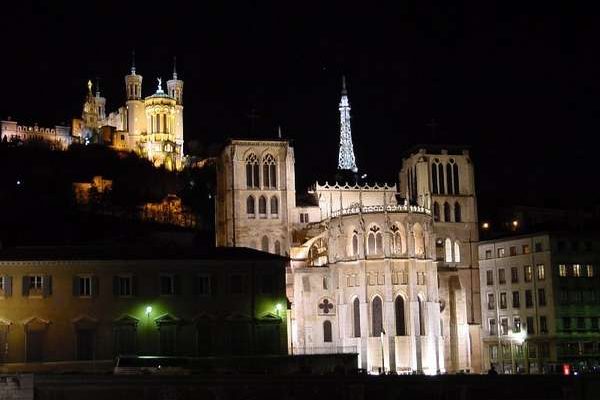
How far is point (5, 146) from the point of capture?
195m

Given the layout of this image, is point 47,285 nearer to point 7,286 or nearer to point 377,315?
point 7,286

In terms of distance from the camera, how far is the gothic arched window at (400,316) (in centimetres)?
9261

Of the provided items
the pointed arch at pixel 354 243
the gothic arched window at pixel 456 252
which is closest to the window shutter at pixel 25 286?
the pointed arch at pixel 354 243

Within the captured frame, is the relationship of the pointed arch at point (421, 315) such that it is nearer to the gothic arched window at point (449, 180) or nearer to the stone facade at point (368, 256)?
the stone facade at point (368, 256)

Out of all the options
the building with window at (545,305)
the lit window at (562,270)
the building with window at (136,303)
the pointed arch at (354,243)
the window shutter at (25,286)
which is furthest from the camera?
the lit window at (562,270)

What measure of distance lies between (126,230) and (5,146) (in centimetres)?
6378

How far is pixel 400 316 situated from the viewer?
3676 inches

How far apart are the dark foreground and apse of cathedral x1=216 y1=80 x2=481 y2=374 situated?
2595 cm

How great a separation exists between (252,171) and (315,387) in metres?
48.7

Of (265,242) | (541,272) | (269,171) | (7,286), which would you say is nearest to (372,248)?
(265,242)

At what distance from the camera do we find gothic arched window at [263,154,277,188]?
10694cm

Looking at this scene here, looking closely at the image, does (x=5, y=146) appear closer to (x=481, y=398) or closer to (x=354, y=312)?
(x=354, y=312)

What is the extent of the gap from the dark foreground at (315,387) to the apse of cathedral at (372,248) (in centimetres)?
2595

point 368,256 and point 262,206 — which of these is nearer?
point 368,256
